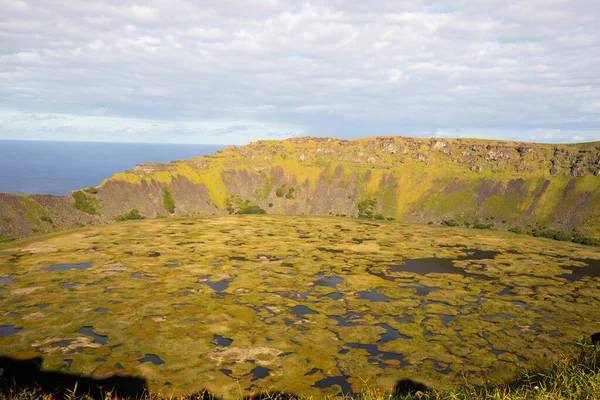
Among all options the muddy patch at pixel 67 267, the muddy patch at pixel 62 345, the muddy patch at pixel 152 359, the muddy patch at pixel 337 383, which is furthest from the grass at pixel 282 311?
the muddy patch at pixel 67 267

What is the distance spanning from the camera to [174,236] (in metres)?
120

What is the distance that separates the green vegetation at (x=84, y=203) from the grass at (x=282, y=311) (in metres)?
83.5

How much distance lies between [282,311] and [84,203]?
553 ft

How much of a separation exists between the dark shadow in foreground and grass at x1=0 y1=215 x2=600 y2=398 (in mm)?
1278

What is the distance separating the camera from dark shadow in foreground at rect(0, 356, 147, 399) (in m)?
37.7

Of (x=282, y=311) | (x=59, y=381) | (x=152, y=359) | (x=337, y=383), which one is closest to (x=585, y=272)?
(x=282, y=311)

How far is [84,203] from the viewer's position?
191125 millimetres

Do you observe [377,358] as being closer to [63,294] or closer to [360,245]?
[63,294]

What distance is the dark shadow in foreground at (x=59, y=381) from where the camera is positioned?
A: 37.7 metres

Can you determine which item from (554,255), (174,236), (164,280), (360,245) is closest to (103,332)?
(164,280)

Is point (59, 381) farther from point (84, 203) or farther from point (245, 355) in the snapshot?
A: point (84, 203)

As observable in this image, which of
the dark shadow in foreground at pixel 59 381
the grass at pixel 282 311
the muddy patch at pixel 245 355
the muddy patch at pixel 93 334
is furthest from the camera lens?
the muddy patch at pixel 93 334

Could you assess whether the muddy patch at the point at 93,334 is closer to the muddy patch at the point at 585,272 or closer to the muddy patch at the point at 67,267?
the muddy patch at the point at 67,267

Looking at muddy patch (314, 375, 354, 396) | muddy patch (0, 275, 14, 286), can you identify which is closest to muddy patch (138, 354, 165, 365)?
muddy patch (314, 375, 354, 396)
